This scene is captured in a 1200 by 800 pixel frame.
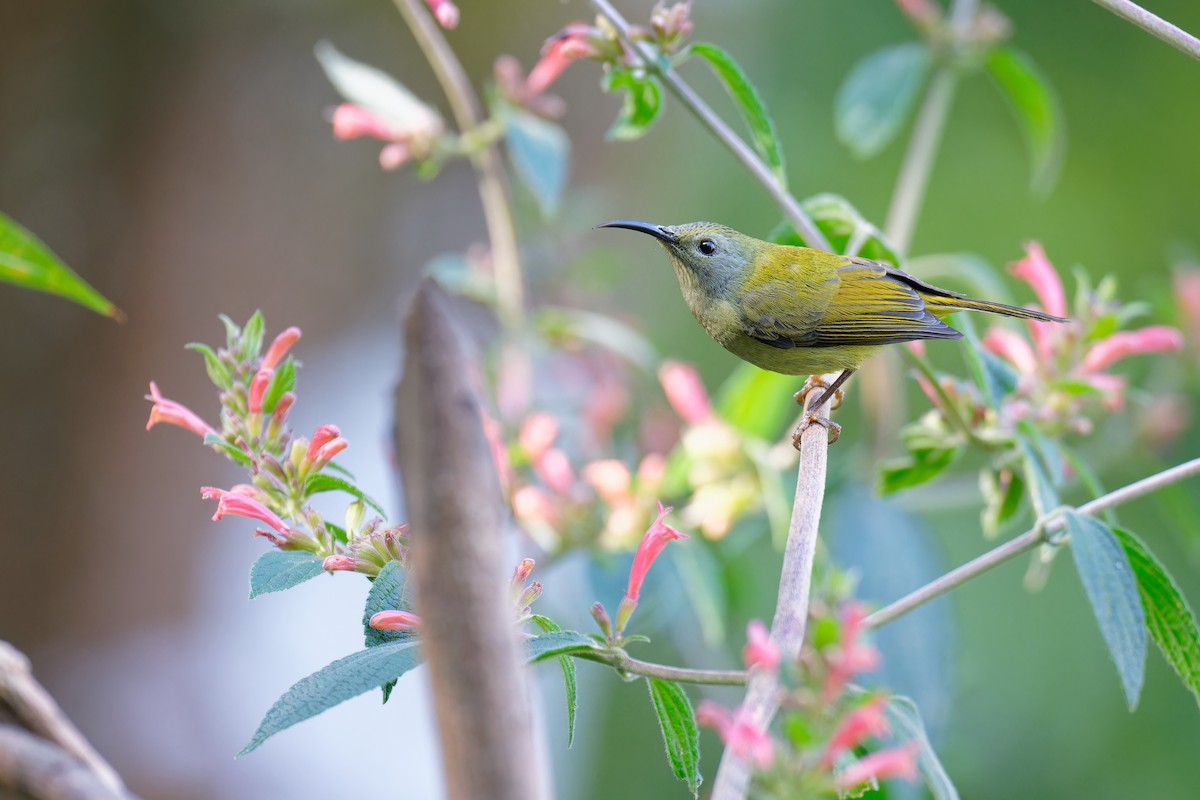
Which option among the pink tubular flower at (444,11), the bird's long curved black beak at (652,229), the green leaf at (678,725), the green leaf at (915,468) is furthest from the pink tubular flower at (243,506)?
the bird's long curved black beak at (652,229)

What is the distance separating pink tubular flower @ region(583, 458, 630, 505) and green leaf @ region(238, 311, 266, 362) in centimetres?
133

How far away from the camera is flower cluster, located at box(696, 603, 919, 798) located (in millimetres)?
849

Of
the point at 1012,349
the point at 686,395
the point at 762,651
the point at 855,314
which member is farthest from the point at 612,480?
the point at 762,651

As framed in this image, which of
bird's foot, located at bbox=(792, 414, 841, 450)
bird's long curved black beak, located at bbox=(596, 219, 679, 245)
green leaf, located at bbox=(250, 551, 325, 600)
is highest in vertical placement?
bird's long curved black beak, located at bbox=(596, 219, 679, 245)

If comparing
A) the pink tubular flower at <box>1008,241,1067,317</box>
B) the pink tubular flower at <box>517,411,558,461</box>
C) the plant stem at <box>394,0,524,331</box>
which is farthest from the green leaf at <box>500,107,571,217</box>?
the pink tubular flower at <box>1008,241,1067,317</box>

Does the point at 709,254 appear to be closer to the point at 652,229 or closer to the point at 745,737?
the point at 652,229

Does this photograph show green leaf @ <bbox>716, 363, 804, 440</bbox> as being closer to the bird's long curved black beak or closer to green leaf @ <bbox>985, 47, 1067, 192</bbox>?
the bird's long curved black beak

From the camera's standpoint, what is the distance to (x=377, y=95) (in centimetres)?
260

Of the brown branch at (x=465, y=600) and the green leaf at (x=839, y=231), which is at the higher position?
the green leaf at (x=839, y=231)

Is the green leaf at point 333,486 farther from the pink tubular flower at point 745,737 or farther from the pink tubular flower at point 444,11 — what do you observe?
the pink tubular flower at point 444,11

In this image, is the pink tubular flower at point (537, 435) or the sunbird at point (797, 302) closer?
the sunbird at point (797, 302)

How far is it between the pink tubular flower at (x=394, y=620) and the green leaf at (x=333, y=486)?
126 millimetres

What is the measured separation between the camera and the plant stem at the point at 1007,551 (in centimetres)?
130

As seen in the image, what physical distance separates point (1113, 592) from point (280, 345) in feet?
3.72
